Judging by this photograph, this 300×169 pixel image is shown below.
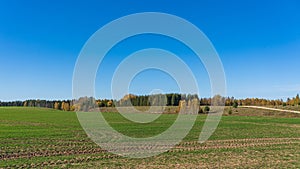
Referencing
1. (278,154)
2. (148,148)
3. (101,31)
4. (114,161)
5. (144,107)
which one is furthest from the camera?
(144,107)

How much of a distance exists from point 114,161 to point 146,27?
24.9 feet

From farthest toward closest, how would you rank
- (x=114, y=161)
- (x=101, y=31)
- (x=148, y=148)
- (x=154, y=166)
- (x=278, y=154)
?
1. (x=148, y=148)
2. (x=278, y=154)
3. (x=114, y=161)
4. (x=154, y=166)
5. (x=101, y=31)

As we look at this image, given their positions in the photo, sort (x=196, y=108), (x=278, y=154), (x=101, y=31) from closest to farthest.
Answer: (x=101, y=31) → (x=278, y=154) → (x=196, y=108)

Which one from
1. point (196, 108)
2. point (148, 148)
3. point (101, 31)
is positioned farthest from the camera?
point (196, 108)

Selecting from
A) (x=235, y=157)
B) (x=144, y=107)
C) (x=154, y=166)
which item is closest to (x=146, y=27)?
(x=154, y=166)

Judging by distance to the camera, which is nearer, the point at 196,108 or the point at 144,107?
the point at 144,107

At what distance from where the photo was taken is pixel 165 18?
16.0 m

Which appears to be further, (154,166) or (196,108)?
(196,108)

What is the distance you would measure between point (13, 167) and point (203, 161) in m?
9.83

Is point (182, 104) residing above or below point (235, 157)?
above

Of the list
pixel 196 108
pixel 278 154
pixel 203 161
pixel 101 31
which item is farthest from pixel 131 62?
pixel 196 108

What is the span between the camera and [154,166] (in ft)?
49.8

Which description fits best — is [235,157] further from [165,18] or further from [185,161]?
[165,18]

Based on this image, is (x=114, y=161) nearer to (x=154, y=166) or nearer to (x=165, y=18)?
(x=154, y=166)
